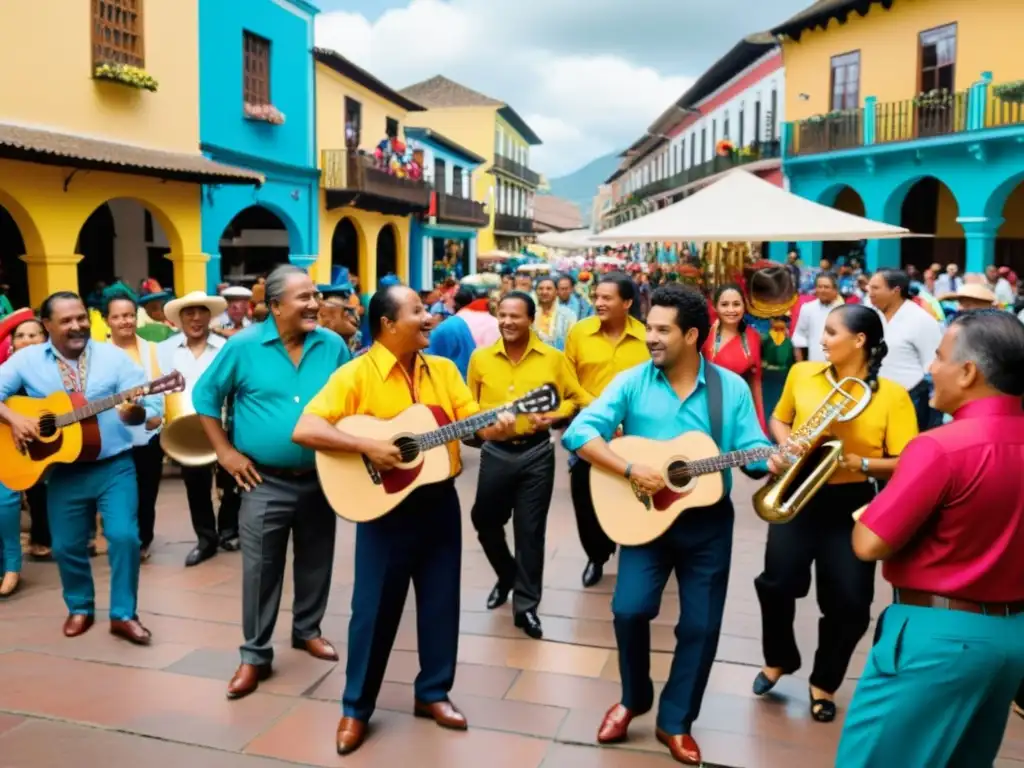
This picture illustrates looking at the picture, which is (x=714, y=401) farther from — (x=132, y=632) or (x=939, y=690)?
(x=132, y=632)

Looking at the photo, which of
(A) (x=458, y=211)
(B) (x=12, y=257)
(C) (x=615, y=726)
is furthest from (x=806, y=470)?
(A) (x=458, y=211)

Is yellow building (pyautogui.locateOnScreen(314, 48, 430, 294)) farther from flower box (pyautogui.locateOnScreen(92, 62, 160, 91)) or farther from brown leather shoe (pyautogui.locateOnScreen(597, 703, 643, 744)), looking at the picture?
brown leather shoe (pyautogui.locateOnScreen(597, 703, 643, 744))

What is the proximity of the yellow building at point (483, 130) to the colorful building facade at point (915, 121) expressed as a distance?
25773 millimetres

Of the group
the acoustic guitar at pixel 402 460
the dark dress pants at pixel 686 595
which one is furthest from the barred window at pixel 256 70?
the dark dress pants at pixel 686 595

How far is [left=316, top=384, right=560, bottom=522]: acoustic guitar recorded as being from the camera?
3.91 metres

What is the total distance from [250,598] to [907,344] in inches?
189

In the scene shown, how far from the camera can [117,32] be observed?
14047 millimetres

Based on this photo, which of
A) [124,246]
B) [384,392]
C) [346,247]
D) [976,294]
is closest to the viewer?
[384,392]

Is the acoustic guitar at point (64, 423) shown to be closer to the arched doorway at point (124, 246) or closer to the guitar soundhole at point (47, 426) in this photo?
the guitar soundhole at point (47, 426)

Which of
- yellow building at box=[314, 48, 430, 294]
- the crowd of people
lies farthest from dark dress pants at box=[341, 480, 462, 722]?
yellow building at box=[314, 48, 430, 294]

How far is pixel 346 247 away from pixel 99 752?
23024mm

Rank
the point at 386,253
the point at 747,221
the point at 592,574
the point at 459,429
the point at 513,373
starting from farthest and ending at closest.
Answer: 1. the point at 386,253
2. the point at 747,221
3. the point at 592,574
4. the point at 513,373
5. the point at 459,429

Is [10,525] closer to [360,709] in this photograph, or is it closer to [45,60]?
[360,709]

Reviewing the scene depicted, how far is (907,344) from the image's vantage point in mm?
7105
